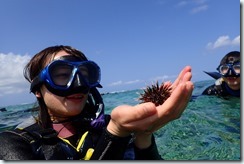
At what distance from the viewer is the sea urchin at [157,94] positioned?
1.49 metres

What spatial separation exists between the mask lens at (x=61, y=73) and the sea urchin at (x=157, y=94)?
0.71 metres

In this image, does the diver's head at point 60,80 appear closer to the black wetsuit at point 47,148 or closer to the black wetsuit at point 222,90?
the black wetsuit at point 47,148

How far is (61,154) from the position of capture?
1856 mm

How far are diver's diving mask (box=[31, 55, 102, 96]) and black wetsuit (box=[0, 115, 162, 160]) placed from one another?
30 centimetres

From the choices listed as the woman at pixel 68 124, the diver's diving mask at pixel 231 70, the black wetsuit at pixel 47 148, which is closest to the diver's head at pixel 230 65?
the diver's diving mask at pixel 231 70

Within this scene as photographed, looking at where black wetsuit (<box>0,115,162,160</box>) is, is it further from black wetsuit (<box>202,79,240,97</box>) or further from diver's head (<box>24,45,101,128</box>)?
black wetsuit (<box>202,79,240,97</box>)

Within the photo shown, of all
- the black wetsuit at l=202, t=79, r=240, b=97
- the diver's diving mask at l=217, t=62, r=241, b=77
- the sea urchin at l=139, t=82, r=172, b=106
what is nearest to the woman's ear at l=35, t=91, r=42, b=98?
the sea urchin at l=139, t=82, r=172, b=106

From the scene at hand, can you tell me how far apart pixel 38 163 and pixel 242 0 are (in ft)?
6.98

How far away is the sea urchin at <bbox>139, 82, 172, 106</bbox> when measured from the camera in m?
1.49

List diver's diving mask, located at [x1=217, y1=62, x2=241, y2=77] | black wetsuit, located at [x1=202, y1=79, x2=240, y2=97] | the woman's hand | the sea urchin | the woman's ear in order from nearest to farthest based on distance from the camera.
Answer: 1. the woman's hand
2. the sea urchin
3. the woman's ear
4. diver's diving mask, located at [x1=217, y1=62, x2=241, y2=77]
5. black wetsuit, located at [x1=202, y1=79, x2=240, y2=97]

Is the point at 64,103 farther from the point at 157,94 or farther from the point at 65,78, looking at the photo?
the point at 157,94

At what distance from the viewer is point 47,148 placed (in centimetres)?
187

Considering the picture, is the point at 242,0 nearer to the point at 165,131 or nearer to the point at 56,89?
the point at 56,89

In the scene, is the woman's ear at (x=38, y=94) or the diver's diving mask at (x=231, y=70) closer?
the woman's ear at (x=38, y=94)
